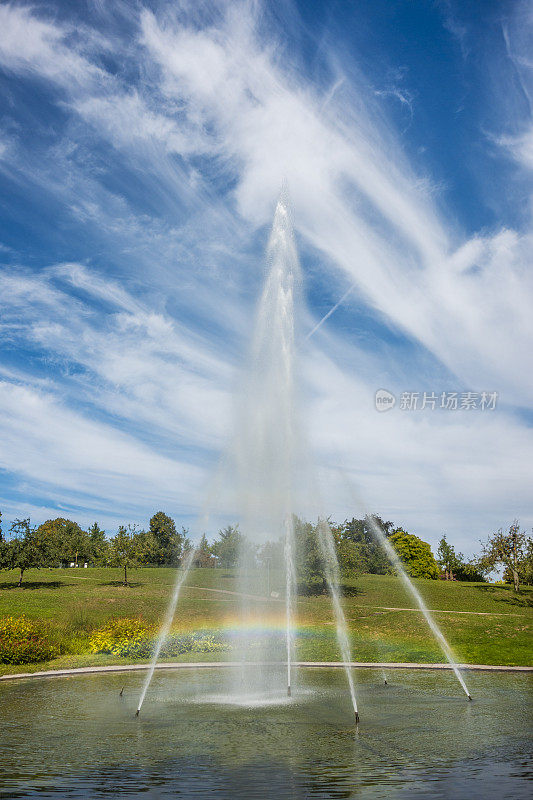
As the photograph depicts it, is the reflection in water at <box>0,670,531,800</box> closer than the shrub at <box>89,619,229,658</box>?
Yes

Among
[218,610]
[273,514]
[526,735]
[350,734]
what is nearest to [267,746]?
[350,734]

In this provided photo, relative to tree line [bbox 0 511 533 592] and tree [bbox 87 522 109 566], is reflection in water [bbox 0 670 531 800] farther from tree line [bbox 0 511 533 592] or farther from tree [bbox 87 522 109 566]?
tree [bbox 87 522 109 566]

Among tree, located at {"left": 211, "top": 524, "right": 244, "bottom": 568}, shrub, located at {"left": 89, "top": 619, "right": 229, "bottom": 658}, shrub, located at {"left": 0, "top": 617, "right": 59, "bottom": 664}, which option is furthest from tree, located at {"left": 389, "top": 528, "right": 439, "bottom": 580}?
shrub, located at {"left": 0, "top": 617, "right": 59, "bottom": 664}

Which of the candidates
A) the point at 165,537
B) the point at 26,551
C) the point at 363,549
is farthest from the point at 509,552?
the point at 165,537

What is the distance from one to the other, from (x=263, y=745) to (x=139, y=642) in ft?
55.2

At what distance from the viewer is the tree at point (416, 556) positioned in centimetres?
8912

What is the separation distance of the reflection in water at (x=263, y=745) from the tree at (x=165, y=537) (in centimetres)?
8960

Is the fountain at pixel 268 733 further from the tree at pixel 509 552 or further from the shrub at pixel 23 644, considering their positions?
the tree at pixel 509 552

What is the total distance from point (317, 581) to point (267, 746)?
42166 mm

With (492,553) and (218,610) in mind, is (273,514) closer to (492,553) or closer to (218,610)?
(218,610)

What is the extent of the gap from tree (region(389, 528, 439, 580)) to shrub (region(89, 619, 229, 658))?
62701mm

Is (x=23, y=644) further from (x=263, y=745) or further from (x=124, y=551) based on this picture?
(x=124, y=551)

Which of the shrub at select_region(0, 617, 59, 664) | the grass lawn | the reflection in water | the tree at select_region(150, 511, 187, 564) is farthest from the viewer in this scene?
the tree at select_region(150, 511, 187, 564)

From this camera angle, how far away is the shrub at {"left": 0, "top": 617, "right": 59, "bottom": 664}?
23.2 m
